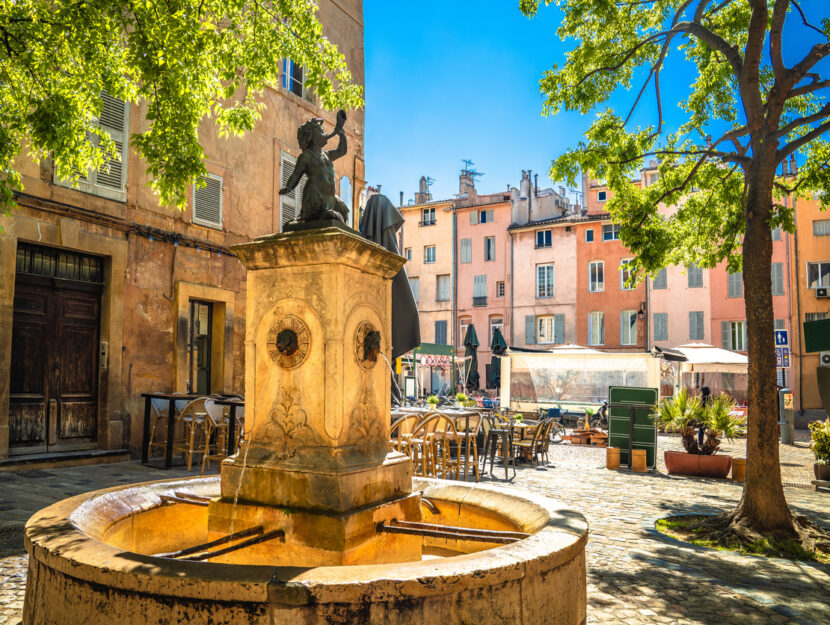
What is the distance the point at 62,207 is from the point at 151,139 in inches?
180

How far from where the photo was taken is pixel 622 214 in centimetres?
888

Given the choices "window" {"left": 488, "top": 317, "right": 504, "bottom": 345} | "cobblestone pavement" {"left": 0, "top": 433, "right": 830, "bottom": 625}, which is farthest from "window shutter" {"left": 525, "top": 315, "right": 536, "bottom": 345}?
"cobblestone pavement" {"left": 0, "top": 433, "right": 830, "bottom": 625}

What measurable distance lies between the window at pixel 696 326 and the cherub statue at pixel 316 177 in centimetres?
3031

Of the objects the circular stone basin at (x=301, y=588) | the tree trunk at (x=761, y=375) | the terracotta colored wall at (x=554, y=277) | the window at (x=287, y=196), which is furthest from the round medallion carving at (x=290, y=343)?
the terracotta colored wall at (x=554, y=277)

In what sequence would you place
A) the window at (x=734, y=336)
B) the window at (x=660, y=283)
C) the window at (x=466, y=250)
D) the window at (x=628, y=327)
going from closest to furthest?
1. the window at (x=734, y=336)
2. the window at (x=660, y=283)
3. the window at (x=628, y=327)
4. the window at (x=466, y=250)

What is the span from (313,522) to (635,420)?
31.0 feet

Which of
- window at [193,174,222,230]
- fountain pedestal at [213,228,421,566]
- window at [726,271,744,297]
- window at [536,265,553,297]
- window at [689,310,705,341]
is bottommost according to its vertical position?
fountain pedestal at [213,228,421,566]

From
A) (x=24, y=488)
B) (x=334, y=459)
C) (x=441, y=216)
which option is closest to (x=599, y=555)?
(x=334, y=459)

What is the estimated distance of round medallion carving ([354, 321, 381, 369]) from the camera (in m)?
3.21

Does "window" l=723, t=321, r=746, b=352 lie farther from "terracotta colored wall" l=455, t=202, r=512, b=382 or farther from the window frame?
"terracotta colored wall" l=455, t=202, r=512, b=382

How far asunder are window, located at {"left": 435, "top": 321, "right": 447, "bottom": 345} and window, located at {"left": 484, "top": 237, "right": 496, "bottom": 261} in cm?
479

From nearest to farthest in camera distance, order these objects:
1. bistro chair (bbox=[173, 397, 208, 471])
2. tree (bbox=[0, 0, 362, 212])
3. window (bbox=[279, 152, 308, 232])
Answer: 1. tree (bbox=[0, 0, 362, 212])
2. bistro chair (bbox=[173, 397, 208, 471])
3. window (bbox=[279, 152, 308, 232])

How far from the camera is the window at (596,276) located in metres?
32.8

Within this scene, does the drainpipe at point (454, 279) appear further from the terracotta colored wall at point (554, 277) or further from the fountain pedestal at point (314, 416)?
the fountain pedestal at point (314, 416)
